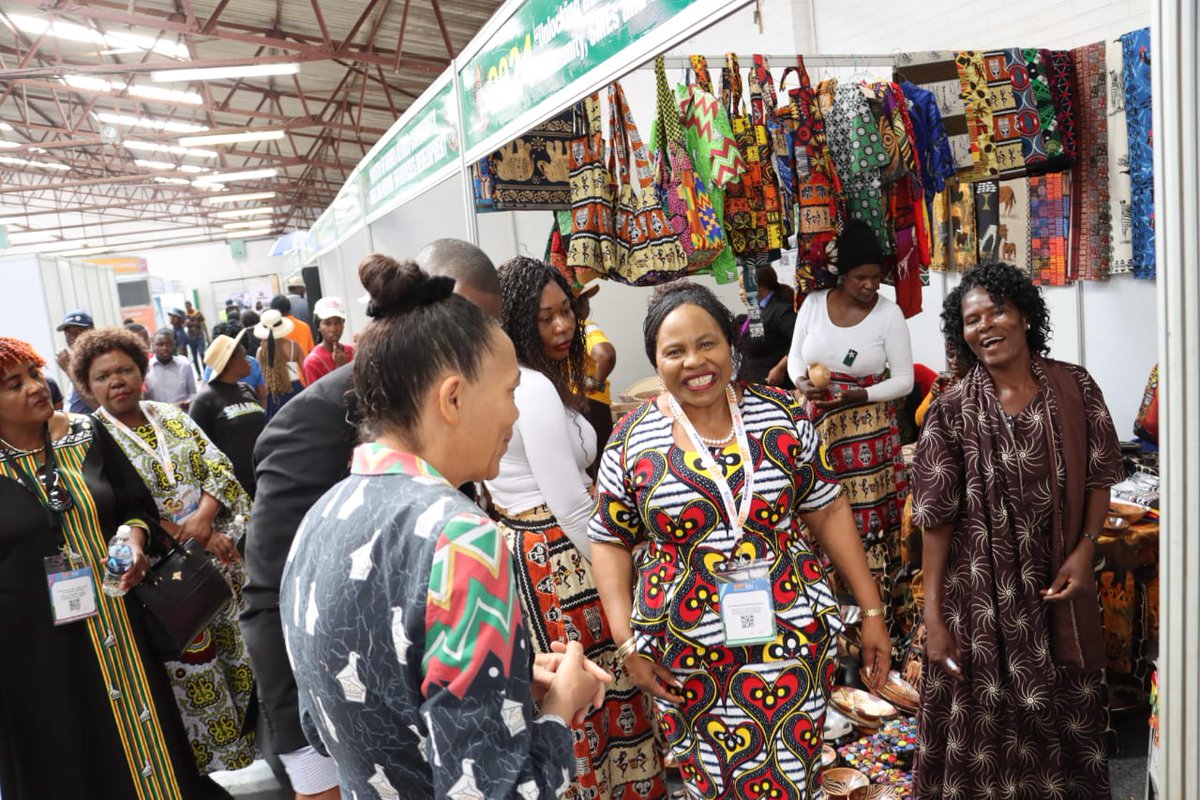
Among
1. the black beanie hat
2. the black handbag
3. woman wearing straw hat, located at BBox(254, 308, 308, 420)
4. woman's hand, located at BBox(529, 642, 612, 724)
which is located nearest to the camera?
woman's hand, located at BBox(529, 642, 612, 724)

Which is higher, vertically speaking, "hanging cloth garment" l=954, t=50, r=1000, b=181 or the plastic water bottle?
"hanging cloth garment" l=954, t=50, r=1000, b=181

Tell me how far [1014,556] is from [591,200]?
5.83 ft

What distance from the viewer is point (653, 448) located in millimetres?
1958

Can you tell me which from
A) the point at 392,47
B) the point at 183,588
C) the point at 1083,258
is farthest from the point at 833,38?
the point at 392,47

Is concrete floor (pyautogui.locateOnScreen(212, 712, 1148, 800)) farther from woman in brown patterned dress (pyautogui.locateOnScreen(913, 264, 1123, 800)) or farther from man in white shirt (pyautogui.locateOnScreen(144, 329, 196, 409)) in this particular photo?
man in white shirt (pyautogui.locateOnScreen(144, 329, 196, 409))

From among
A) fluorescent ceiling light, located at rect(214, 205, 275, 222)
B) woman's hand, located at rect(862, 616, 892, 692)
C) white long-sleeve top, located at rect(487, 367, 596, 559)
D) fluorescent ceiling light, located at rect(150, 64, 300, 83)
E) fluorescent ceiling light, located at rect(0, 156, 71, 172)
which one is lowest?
woman's hand, located at rect(862, 616, 892, 692)

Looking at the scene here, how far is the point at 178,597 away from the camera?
266cm

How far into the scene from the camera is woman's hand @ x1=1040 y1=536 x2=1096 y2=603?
7.07 feet

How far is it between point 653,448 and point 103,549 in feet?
5.81

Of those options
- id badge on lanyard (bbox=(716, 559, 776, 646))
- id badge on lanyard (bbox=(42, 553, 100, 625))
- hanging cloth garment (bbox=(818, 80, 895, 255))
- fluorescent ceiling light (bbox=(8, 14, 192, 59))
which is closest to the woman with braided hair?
id badge on lanyard (bbox=(42, 553, 100, 625))

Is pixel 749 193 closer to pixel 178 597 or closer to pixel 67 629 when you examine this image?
pixel 178 597

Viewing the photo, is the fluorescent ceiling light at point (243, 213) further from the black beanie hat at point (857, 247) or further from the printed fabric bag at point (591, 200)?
the black beanie hat at point (857, 247)

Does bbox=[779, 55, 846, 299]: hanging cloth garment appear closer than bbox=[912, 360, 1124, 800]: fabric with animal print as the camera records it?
No

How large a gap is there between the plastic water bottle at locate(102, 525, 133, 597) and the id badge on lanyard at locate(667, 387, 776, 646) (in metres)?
1.77
